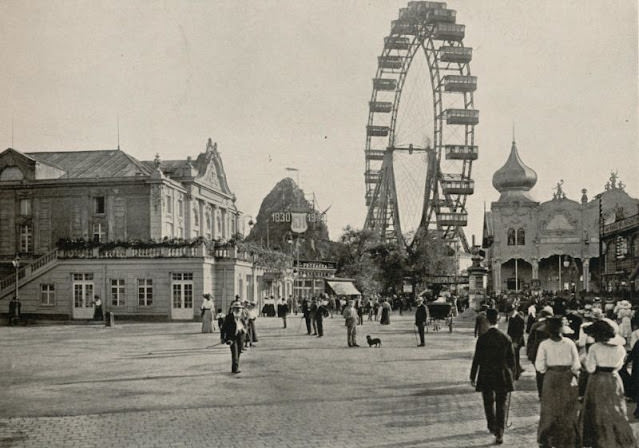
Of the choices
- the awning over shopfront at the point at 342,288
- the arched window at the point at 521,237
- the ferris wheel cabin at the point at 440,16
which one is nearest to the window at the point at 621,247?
the awning over shopfront at the point at 342,288

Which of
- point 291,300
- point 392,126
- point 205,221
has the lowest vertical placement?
point 291,300

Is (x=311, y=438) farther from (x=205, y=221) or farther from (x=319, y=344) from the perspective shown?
(x=205, y=221)

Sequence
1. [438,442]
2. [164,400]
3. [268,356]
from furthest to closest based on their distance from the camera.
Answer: [268,356]
[164,400]
[438,442]

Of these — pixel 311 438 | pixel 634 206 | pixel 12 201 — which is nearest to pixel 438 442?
pixel 311 438

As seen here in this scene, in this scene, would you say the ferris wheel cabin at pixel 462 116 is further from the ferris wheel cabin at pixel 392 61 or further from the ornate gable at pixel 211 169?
the ornate gable at pixel 211 169

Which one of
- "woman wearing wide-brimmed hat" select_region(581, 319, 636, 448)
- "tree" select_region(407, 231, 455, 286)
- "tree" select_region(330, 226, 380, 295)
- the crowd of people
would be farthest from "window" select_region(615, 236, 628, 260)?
"woman wearing wide-brimmed hat" select_region(581, 319, 636, 448)

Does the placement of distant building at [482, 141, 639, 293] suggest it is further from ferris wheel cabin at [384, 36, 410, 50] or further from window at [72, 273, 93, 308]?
window at [72, 273, 93, 308]
